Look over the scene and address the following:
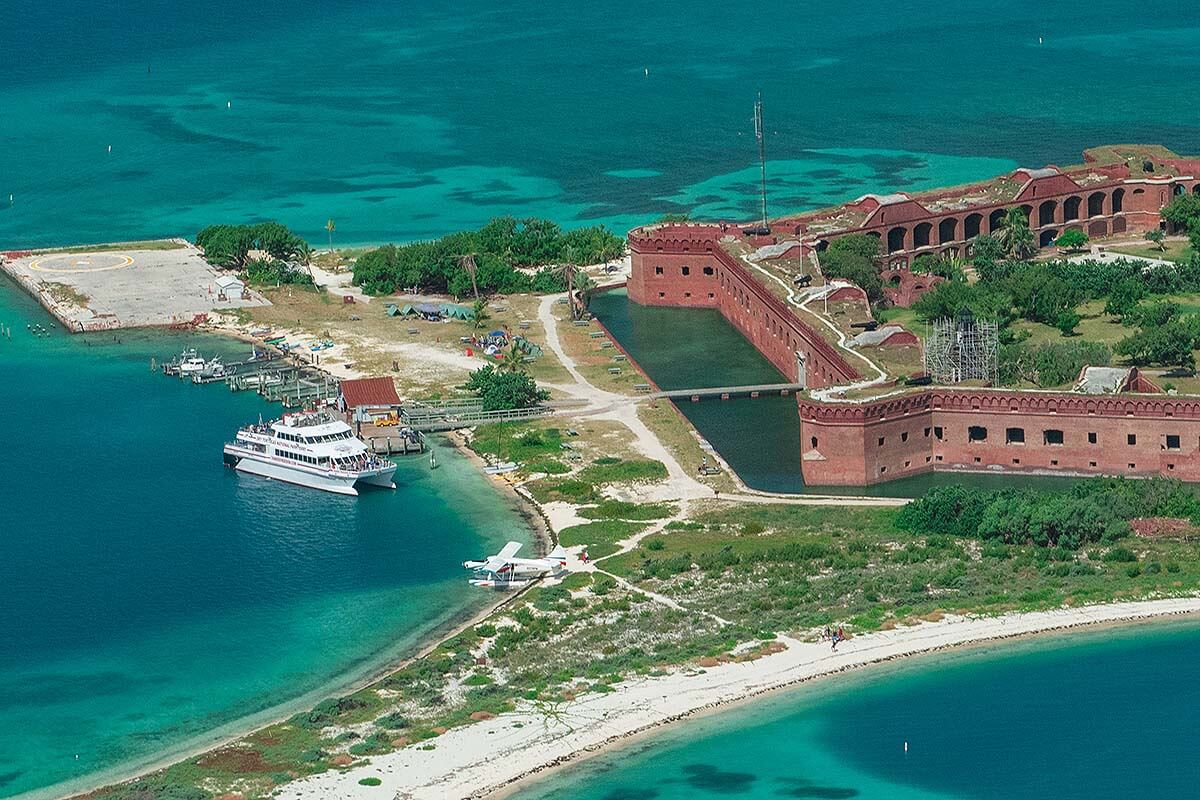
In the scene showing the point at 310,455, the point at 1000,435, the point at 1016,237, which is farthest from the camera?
the point at 1016,237

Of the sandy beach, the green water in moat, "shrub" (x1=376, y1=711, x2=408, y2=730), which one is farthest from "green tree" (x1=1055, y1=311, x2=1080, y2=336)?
"shrub" (x1=376, y1=711, x2=408, y2=730)

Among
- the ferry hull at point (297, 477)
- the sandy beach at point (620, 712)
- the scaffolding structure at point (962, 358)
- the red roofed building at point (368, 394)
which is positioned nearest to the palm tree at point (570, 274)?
the red roofed building at point (368, 394)

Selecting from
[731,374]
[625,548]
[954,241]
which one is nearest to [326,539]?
[625,548]

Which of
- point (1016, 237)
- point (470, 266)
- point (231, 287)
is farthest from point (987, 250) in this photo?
point (231, 287)

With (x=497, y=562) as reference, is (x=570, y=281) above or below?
above

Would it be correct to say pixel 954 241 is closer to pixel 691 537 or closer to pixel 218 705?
pixel 691 537

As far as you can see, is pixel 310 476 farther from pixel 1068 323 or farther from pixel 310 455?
pixel 1068 323

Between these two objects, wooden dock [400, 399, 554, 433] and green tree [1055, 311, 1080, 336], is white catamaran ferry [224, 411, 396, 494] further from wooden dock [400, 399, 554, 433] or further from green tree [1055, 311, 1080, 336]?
green tree [1055, 311, 1080, 336]
